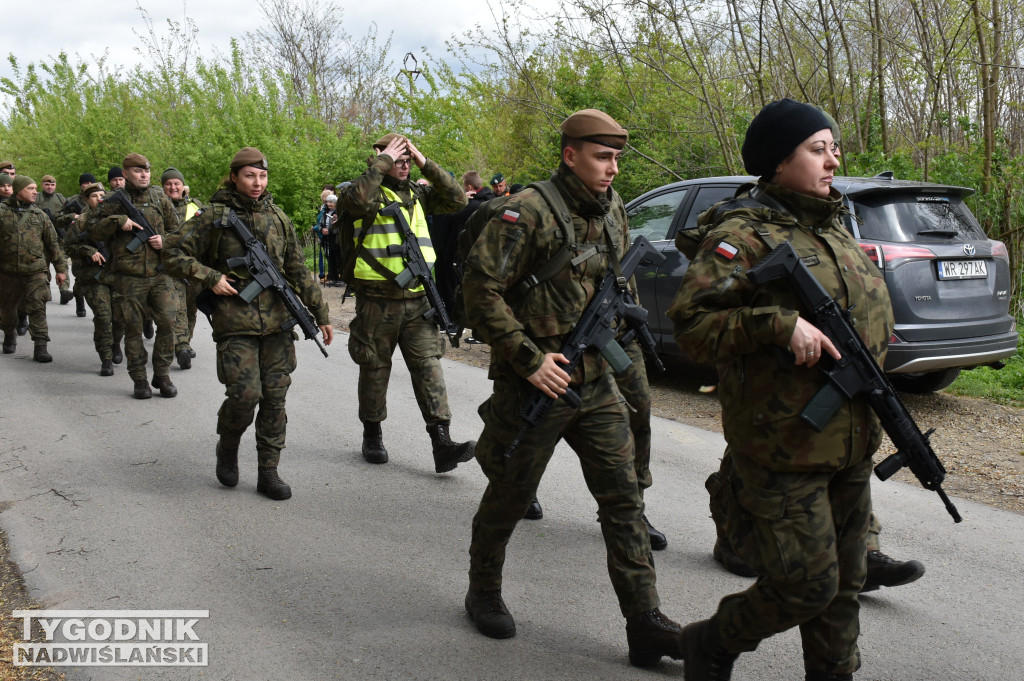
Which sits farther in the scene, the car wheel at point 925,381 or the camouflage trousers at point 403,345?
the car wheel at point 925,381

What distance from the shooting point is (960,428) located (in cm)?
676

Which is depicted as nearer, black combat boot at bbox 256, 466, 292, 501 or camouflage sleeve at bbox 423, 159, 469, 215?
black combat boot at bbox 256, 466, 292, 501

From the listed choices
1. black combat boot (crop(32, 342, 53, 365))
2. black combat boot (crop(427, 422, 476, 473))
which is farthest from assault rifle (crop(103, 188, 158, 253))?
black combat boot (crop(427, 422, 476, 473))

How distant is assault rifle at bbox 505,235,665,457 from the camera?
11.1 ft

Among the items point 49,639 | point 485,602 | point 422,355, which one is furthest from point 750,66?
point 49,639

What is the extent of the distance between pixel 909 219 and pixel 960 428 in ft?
5.40

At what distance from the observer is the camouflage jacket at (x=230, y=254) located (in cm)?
541

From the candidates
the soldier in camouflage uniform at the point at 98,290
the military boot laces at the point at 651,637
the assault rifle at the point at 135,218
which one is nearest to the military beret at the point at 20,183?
the soldier in camouflage uniform at the point at 98,290

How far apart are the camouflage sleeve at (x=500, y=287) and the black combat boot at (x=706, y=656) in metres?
1.07

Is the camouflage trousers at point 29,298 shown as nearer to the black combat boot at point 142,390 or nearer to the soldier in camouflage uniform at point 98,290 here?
the soldier in camouflage uniform at point 98,290

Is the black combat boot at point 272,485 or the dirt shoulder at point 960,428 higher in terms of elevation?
the dirt shoulder at point 960,428

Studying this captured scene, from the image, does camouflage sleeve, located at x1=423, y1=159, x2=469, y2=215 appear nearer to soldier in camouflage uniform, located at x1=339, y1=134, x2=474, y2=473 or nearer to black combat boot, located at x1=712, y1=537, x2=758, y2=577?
soldier in camouflage uniform, located at x1=339, y1=134, x2=474, y2=473

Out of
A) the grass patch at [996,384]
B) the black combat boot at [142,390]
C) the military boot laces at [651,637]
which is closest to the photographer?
the military boot laces at [651,637]

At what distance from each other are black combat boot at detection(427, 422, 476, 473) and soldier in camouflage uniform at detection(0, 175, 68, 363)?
6410mm
